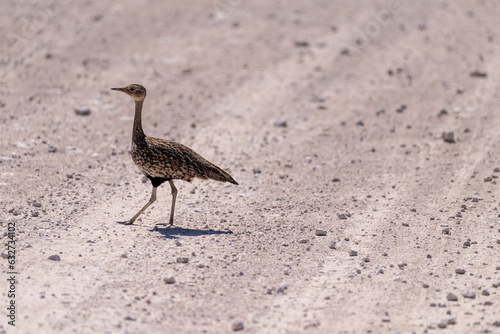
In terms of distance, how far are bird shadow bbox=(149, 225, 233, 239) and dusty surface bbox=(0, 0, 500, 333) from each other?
38mm

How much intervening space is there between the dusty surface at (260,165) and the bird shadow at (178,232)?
38mm

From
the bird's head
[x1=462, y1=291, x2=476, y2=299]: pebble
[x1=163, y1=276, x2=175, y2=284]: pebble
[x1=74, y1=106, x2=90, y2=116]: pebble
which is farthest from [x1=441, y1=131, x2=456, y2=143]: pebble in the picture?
[x1=163, y1=276, x2=175, y2=284]: pebble

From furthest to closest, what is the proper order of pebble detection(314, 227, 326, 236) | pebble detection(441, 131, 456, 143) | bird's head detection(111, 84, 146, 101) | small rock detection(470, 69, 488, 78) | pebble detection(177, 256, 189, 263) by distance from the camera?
small rock detection(470, 69, 488, 78) < pebble detection(441, 131, 456, 143) < bird's head detection(111, 84, 146, 101) < pebble detection(314, 227, 326, 236) < pebble detection(177, 256, 189, 263)

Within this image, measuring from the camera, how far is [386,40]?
761 inches

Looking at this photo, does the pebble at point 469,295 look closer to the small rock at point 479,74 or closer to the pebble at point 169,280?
the pebble at point 169,280

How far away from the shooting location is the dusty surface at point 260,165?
775cm

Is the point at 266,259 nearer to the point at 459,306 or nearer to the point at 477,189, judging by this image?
the point at 459,306

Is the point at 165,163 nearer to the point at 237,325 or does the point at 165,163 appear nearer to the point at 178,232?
the point at 178,232

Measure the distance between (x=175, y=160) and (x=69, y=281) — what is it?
2439mm

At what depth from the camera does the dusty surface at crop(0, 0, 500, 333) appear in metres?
7.75

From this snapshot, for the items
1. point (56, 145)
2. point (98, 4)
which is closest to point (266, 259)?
point (56, 145)

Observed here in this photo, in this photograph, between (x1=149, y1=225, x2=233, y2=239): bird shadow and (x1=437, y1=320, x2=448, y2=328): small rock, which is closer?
(x1=437, y1=320, x2=448, y2=328): small rock

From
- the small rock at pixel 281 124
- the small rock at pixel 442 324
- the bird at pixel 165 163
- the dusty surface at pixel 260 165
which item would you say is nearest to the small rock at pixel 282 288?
the dusty surface at pixel 260 165

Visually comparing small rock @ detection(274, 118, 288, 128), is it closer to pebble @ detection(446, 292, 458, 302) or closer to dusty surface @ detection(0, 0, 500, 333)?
dusty surface @ detection(0, 0, 500, 333)
